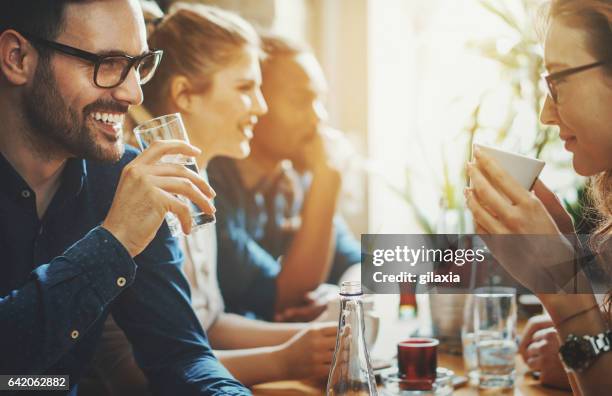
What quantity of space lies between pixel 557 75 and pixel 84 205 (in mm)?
773

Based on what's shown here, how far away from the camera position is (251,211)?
84.3 inches

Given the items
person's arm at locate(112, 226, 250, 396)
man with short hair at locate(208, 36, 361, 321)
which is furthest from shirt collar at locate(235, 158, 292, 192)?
person's arm at locate(112, 226, 250, 396)

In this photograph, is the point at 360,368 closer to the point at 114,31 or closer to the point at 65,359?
the point at 65,359

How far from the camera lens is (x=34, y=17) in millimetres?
953

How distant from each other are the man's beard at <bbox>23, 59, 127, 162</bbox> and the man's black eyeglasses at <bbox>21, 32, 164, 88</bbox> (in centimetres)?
3

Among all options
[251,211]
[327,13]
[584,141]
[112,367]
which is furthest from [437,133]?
[112,367]

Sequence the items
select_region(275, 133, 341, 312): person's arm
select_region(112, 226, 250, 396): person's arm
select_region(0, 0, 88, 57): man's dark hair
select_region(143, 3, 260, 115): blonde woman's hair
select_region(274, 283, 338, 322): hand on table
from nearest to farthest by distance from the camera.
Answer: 1. select_region(0, 0, 88, 57): man's dark hair
2. select_region(112, 226, 250, 396): person's arm
3. select_region(143, 3, 260, 115): blonde woman's hair
4. select_region(274, 283, 338, 322): hand on table
5. select_region(275, 133, 341, 312): person's arm

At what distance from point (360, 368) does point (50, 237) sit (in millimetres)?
504

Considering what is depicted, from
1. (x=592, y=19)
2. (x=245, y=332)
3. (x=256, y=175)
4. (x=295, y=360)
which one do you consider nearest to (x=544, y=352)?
(x=295, y=360)

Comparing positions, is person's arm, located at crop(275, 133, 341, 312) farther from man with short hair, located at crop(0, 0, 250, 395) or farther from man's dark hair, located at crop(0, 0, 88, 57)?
man's dark hair, located at crop(0, 0, 88, 57)

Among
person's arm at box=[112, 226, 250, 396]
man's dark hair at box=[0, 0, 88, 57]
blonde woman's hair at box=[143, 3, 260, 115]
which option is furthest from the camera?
blonde woman's hair at box=[143, 3, 260, 115]

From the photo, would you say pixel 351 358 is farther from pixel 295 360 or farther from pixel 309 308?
pixel 309 308

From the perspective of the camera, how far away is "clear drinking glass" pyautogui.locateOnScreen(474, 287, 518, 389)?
112cm

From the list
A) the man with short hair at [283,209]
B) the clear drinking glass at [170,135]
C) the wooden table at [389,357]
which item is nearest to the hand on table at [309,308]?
the man with short hair at [283,209]
